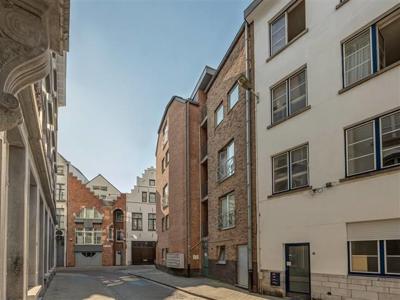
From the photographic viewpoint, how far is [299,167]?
15.0 meters

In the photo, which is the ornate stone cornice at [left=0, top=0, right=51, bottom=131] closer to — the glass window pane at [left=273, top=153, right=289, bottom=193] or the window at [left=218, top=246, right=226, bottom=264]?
the glass window pane at [left=273, top=153, right=289, bottom=193]

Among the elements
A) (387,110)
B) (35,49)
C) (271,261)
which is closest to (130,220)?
(271,261)

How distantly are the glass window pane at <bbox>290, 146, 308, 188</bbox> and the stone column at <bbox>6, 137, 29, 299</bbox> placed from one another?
28.1ft

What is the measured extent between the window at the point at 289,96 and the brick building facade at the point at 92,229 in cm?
3816

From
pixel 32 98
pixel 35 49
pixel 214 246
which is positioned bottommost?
pixel 214 246

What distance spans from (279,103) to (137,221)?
1552 inches

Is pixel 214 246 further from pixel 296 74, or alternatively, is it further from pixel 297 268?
pixel 296 74

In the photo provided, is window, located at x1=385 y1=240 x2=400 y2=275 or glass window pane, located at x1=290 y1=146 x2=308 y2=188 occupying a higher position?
glass window pane, located at x1=290 y1=146 x2=308 y2=188

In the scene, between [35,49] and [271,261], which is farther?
[271,261]

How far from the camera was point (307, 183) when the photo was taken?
47.6ft

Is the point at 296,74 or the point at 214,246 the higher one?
the point at 296,74

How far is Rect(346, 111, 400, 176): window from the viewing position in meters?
11.4

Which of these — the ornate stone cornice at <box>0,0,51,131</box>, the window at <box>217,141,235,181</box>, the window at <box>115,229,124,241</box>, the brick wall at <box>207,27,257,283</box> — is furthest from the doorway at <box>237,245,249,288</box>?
the window at <box>115,229,124,241</box>

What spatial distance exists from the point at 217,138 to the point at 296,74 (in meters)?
8.87
